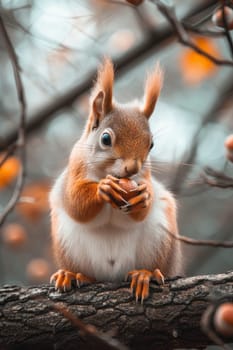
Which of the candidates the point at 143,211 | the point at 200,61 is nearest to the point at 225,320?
the point at 143,211

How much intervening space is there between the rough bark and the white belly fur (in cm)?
19

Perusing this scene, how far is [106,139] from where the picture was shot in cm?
268

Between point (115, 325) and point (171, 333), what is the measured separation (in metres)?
0.20

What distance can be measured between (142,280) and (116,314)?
0.19 m

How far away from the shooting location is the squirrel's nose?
249 centimetres

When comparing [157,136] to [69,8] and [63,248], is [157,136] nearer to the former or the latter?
[63,248]

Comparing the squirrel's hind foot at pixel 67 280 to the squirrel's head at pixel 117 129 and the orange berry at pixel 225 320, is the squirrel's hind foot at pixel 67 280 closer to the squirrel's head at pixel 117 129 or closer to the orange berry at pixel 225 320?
the squirrel's head at pixel 117 129

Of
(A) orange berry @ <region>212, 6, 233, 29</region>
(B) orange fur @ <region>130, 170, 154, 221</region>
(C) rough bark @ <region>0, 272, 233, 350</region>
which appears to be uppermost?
(A) orange berry @ <region>212, 6, 233, 29</region>

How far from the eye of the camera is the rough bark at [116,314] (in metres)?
2.41

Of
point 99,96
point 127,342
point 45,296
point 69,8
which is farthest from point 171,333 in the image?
point 69,8

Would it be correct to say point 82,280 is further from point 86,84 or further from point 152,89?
point 86,84

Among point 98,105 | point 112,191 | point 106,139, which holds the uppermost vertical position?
point 98,105

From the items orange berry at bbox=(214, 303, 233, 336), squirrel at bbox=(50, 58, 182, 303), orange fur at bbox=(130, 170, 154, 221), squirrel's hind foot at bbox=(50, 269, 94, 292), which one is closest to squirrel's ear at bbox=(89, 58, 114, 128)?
squirrel at bbox=(50, 58, 182, 303)

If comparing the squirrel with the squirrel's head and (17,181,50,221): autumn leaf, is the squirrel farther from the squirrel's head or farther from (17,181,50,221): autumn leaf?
(17,181,50,221): autumn leaf
